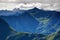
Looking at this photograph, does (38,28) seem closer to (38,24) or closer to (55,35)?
(38,24)

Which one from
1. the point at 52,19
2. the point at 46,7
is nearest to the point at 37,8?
the point at 46,7

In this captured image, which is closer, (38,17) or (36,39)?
(36,39)

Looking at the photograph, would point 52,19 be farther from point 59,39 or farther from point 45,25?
point 59,39

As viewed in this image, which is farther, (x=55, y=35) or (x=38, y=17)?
(x=38, y=17)

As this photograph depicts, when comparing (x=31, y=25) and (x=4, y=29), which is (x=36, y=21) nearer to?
(x=31, y=25)

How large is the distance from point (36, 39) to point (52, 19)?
1.36 ft

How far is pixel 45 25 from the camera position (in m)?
2.24

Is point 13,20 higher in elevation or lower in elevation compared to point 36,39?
higher

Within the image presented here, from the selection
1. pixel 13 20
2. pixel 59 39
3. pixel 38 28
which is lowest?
pixel 59 39

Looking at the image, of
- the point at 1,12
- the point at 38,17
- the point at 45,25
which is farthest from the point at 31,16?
the point at 1,12

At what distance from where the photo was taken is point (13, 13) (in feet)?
7.59

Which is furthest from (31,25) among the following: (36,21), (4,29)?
(4,29)

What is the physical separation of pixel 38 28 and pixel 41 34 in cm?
10

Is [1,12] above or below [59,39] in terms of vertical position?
above
